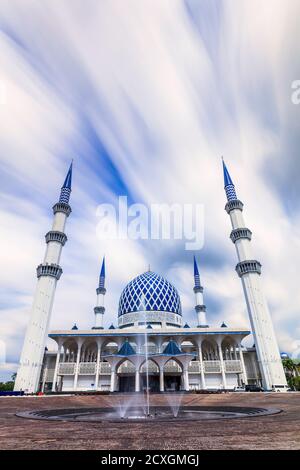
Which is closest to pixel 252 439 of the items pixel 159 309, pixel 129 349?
pixel 129 349

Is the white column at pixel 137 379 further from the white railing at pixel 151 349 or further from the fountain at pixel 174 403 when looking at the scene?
the fountain at pixel 174 403

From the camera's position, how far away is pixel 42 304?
36.3 m

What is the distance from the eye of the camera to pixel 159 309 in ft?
158

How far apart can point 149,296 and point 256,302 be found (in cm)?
1877

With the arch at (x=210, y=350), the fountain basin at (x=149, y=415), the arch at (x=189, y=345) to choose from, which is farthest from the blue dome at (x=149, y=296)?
the fountain basin at (x=149, y=415)

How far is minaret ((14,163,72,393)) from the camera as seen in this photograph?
32.9m

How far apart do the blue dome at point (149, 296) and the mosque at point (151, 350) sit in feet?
9.11

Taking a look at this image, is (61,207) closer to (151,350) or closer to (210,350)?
(151,350)

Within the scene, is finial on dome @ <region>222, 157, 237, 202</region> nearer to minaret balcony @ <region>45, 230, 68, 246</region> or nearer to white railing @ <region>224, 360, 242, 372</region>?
white railing @ <region>224, 360, 242, 372</region>

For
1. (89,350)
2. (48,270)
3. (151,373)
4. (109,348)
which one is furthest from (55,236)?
(151,373)

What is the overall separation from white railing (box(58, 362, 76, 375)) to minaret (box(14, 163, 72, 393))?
4.90 m

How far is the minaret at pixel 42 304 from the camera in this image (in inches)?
1296
